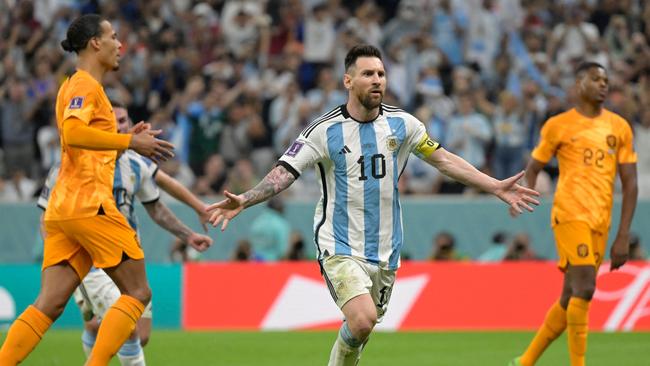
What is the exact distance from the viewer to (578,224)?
9.89m

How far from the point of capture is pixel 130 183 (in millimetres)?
9539

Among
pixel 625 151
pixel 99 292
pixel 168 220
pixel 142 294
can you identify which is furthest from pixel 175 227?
pixel 625 151

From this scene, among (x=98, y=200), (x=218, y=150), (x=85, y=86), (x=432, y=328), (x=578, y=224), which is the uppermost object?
(x=85, y=86)

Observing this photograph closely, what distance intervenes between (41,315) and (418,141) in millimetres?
2791

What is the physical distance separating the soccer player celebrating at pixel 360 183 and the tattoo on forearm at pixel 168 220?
1.59 m

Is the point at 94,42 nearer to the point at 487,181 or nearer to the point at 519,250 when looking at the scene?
the point at 487,181

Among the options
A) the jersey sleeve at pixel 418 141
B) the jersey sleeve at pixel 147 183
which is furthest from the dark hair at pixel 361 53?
the jersey sleeve at pixel 147 183

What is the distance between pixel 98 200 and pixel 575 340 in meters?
3.97

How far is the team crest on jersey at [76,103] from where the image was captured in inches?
307

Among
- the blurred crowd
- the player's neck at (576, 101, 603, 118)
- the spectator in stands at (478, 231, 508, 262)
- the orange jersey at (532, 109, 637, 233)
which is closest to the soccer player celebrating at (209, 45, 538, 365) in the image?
the orange jersey at (532, 109, 637, 233)

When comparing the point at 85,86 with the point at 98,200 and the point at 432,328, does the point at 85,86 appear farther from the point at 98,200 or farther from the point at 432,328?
the point at 432,328

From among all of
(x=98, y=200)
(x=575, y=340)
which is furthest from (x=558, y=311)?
(x=98, y=200)

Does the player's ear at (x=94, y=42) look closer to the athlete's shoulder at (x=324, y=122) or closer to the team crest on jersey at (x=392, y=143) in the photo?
the athlete's shoulder at (x=324, y=122)

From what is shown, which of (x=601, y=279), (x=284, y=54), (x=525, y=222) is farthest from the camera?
(x=284, y=54)
